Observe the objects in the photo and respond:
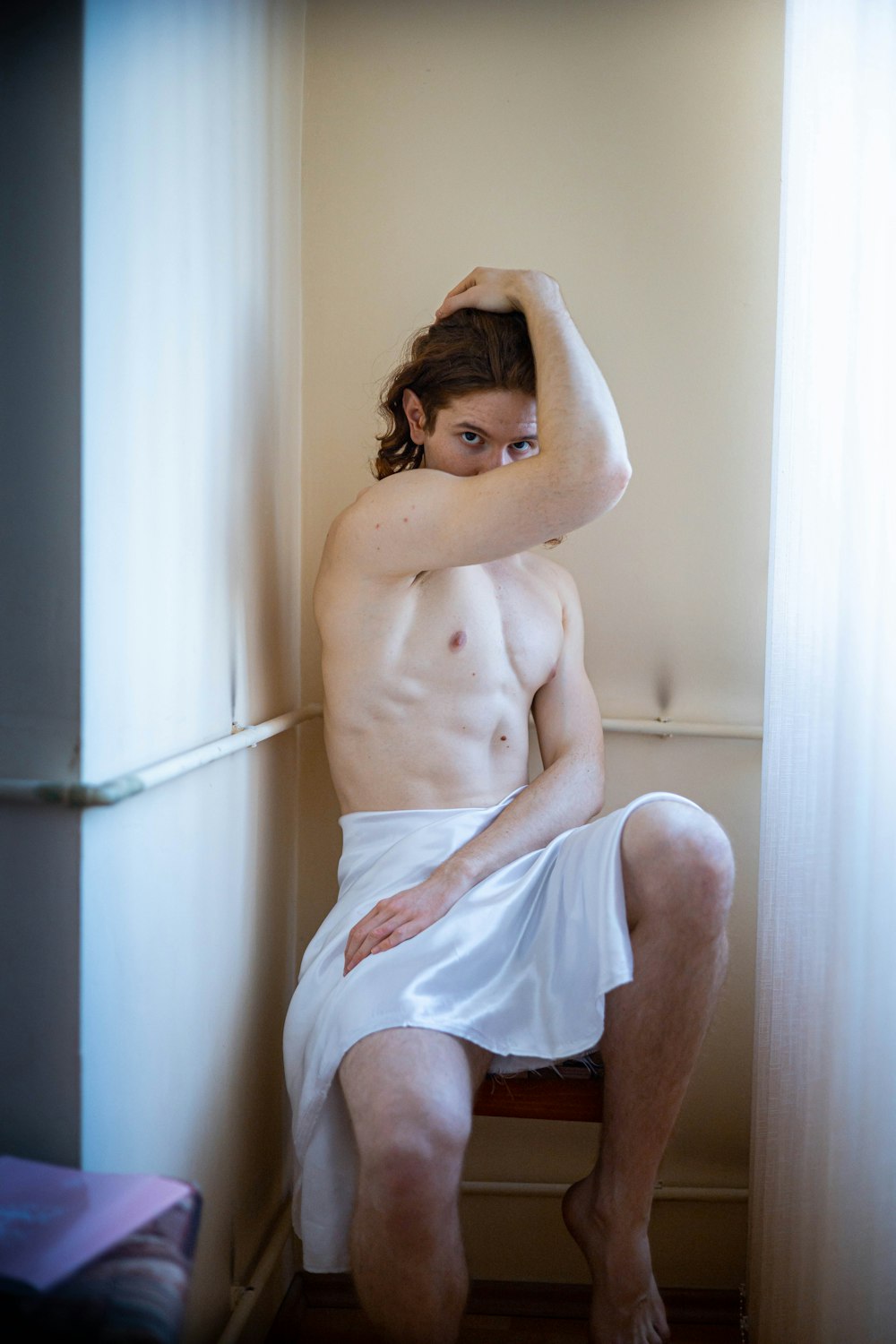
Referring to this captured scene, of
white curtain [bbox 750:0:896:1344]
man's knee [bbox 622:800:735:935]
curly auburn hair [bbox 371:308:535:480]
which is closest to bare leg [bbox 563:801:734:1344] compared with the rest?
man's knee [bbox 622:800:735:935]

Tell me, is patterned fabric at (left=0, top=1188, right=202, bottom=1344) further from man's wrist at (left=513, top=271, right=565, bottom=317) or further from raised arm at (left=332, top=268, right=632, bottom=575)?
man's wrist at (left=513, top=271, right=565, bottom=317)

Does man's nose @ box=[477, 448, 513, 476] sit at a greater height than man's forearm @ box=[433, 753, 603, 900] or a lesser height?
greater

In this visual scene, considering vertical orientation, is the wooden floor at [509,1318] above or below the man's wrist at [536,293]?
below

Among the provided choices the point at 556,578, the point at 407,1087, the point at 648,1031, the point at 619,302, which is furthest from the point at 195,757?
the point at 619,302

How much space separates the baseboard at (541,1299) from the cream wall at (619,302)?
0.03 metres

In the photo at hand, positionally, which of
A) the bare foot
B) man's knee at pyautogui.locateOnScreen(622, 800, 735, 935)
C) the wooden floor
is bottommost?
the wooden floor

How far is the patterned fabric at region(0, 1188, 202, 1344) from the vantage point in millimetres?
585

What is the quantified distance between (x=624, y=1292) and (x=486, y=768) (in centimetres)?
69

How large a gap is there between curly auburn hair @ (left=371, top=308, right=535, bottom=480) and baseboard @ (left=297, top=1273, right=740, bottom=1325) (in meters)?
1.31

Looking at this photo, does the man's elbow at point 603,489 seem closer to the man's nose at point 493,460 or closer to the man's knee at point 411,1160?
the man's nose at point 493,460

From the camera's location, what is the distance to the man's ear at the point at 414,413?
4.94 ft

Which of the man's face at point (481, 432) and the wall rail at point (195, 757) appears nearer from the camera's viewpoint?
the wall rail at point (195, 757)

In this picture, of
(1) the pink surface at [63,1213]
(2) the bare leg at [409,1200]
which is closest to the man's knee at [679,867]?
(2) the bare leg at [409,1200]

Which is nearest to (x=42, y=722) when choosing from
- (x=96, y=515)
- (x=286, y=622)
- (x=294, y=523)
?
(x=96, y=515)
